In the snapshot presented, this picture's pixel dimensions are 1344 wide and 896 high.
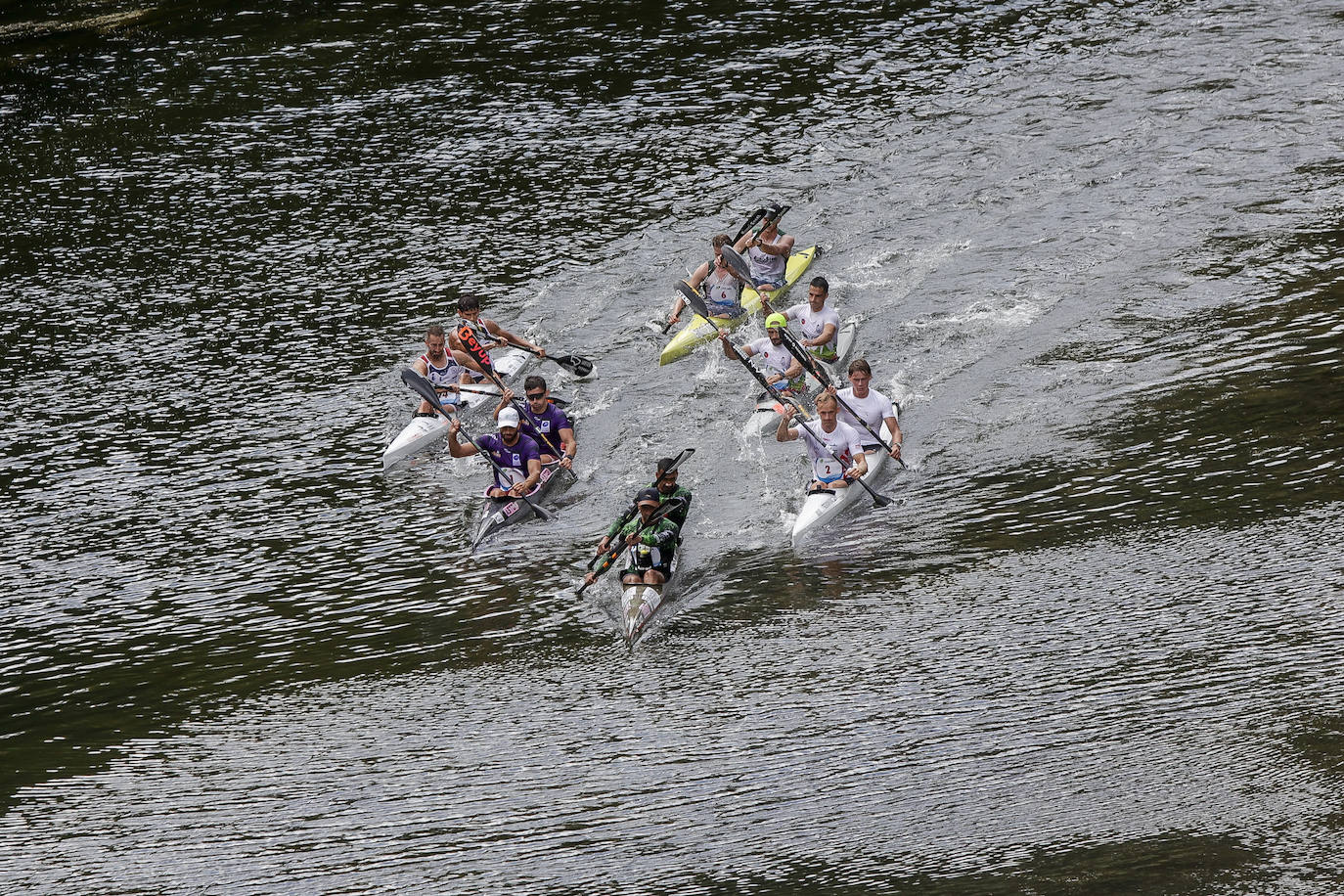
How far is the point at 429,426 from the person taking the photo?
19469 mm

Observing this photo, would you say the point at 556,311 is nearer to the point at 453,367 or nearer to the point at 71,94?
the point at 453,367

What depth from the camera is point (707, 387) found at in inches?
807

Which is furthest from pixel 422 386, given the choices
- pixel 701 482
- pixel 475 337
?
pixel 701 482

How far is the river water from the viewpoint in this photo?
12.2m

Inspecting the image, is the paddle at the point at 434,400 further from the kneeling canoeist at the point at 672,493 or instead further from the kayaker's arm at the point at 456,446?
the kneeling canoeist at the point at 672,493

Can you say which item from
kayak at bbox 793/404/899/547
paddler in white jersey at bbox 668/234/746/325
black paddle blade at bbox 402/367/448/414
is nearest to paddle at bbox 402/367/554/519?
black paddle blade at bbox 402/367/448/414

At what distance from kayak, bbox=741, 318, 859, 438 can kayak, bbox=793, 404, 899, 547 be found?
141 cm

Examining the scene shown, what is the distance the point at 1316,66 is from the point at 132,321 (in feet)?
79.2

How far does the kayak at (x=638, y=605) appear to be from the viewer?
48.1ft

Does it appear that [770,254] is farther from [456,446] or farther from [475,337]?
[456,446]

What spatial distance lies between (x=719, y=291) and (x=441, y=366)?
4.69m

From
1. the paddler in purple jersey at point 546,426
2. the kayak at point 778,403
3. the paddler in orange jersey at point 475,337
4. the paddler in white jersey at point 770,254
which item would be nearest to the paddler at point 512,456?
the paddler in purple jersey at point 546,426

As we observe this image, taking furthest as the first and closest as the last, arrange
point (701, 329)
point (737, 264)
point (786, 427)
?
point (701, 329) < point (737, 264) < point (786, 427)

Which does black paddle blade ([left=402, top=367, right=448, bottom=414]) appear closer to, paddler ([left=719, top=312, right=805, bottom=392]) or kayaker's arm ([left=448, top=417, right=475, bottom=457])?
kayaker's arm ([left=448, top=417, right=475, bottom=457])
